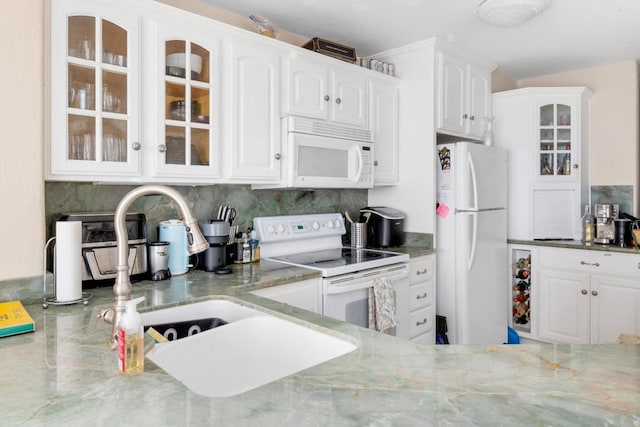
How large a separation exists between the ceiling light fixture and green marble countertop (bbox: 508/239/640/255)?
5.94 ft

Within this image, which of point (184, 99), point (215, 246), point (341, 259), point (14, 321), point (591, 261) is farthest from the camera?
point (591, 261)

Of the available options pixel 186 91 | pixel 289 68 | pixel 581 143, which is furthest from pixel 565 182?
pixel 186 91

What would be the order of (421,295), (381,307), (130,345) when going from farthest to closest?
(421,295), (381,307), (130,345)

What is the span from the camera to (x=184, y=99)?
2.21 metres

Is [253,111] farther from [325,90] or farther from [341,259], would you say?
[341,259]

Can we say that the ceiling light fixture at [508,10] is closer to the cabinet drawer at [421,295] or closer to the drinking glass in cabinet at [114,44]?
the cabinet drawer at [421,295]

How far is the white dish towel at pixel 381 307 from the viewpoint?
8.61 ft

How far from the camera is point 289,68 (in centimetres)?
267

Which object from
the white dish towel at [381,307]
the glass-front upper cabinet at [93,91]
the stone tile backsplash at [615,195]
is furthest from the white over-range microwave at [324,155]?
the stone tile backsplash at [615,195]

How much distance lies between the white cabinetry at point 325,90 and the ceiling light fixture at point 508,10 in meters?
0.88

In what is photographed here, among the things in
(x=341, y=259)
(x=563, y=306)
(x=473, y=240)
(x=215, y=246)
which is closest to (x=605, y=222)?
(x=563, y=306)

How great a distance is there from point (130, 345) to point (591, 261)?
3.50 metres

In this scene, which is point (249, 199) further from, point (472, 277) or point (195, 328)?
point (472, 277)

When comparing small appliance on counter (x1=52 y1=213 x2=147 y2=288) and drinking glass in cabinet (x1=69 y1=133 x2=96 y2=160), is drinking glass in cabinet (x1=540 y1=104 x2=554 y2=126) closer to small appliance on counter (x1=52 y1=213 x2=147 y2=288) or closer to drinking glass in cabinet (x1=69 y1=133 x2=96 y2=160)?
small appliance on counter (x1=52 y1=213 x2=147 y2=288)
